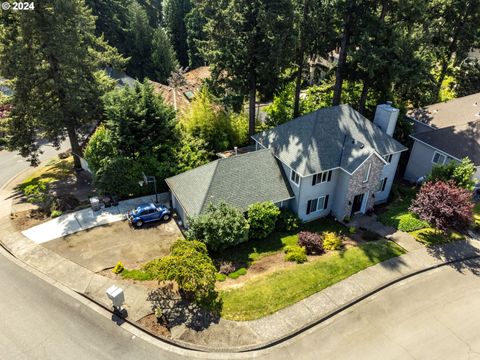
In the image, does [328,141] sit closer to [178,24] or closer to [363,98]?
[363,98]

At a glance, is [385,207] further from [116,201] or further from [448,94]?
[448,94]

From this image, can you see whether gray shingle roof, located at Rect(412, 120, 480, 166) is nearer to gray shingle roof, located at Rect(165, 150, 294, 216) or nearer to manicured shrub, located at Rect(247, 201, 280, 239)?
gray shingle roof, located at Rect(165, 150, 294, 216)

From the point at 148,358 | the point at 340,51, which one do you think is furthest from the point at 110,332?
the point at 340,51

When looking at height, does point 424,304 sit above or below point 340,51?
below

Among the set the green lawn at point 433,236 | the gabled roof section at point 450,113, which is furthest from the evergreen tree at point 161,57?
the green lawn at point 433,236

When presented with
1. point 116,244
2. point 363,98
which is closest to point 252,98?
point 363,98
